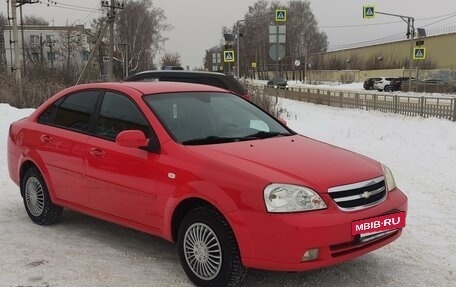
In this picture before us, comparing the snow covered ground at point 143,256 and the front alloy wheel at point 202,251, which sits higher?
the front alloy wheel at point 202,251

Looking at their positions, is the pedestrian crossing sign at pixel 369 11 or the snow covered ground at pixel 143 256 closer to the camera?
the snow covered ground at pixel 143 256

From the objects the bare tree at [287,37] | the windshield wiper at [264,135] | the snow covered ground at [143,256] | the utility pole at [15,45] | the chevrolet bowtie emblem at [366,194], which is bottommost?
the snow covered ground at [143,256]

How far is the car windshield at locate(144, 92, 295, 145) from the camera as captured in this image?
4.58 metres

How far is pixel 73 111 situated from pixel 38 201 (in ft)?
3.54

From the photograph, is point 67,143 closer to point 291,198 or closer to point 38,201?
point 38,201

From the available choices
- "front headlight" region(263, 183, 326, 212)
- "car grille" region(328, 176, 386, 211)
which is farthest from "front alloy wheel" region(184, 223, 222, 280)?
"car grille" region(328, 176, 386, 211)

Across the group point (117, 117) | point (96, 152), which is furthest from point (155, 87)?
point (96, 152)

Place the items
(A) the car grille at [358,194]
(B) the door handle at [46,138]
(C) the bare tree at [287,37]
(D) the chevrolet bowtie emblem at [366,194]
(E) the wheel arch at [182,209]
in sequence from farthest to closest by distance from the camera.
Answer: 1. (C) the bare tree at [287,37]
2. (B) the door handle at [46,138]
3. (E) the wheel arch at [182,209]
4. (D) the chevrolet bowtie emblem at [366,194]
5. (A) the car grille at [358,194]

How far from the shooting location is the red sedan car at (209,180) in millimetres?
3748

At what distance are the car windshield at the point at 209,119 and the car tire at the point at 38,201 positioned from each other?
1.74 m

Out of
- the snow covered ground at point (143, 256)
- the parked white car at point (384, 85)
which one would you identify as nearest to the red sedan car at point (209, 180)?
the snow covered ground at point (143, 256)

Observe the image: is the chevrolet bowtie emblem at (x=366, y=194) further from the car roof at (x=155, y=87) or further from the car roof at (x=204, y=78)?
the car roof at (x=204, y=78)

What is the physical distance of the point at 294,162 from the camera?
4.09 m

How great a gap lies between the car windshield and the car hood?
0.20m
